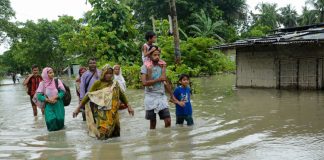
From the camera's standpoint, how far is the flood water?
17.1 ft

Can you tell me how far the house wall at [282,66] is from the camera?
45.5 ft

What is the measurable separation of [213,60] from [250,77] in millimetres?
7329

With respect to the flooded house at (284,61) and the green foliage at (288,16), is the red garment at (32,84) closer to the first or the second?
the flooded house at (284,61)

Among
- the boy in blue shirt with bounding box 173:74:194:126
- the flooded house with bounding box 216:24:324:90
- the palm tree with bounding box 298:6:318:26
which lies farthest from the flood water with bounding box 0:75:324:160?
the palm tree with bounding box 298:6:318:26

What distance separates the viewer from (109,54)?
830 inches

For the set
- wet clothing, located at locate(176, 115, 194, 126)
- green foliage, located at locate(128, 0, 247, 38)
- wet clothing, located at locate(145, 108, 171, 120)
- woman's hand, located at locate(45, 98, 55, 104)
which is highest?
green foliage, located at locate(128, 0, 247, 38)

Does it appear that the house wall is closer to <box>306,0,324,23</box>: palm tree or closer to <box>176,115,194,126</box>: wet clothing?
<box>176,115,194,126</box>: wet clothing

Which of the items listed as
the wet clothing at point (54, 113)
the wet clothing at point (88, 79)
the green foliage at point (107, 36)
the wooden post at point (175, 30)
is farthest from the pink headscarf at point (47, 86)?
the green foliage at point (107, 36)

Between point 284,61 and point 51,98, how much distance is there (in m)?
9.75

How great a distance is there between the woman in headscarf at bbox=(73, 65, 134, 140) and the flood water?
0.18 meters

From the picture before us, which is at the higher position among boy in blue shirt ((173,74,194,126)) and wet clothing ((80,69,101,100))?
wet clothing ((80,69,101,100))

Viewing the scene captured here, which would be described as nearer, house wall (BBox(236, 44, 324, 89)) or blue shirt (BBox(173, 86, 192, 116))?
blue shirt (BBox(173, 86, 192, 116))

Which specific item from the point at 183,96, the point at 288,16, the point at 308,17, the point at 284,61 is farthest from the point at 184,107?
the point at 288,16

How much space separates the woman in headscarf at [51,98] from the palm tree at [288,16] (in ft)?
166
